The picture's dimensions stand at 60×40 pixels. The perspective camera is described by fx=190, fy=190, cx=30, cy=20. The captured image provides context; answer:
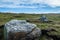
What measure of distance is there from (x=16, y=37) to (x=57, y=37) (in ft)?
21.1

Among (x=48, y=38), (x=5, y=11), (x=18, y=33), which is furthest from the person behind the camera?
(x=5, y=11)

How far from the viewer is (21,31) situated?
24781 millimetres

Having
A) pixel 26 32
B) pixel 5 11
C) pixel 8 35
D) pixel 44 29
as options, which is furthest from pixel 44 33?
pixel 5 11

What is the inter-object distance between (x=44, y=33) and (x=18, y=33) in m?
5.11

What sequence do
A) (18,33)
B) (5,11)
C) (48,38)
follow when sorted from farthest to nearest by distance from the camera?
(5,11) → (48,38) → (18,33)

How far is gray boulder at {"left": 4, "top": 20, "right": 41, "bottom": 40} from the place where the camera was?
24797mm

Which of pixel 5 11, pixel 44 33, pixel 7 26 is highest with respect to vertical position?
pixel 7 26

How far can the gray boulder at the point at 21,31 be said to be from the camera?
2480 centimetres

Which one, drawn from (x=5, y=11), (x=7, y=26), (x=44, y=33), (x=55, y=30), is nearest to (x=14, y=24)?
(x=7, y=26)

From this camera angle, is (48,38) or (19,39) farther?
(48,38)

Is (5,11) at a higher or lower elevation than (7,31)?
lower

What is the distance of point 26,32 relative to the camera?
25000mm

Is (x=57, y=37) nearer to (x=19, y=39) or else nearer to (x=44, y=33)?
(x=44, y=33)

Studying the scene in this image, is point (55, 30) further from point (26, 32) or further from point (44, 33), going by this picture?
point (26, 32)
